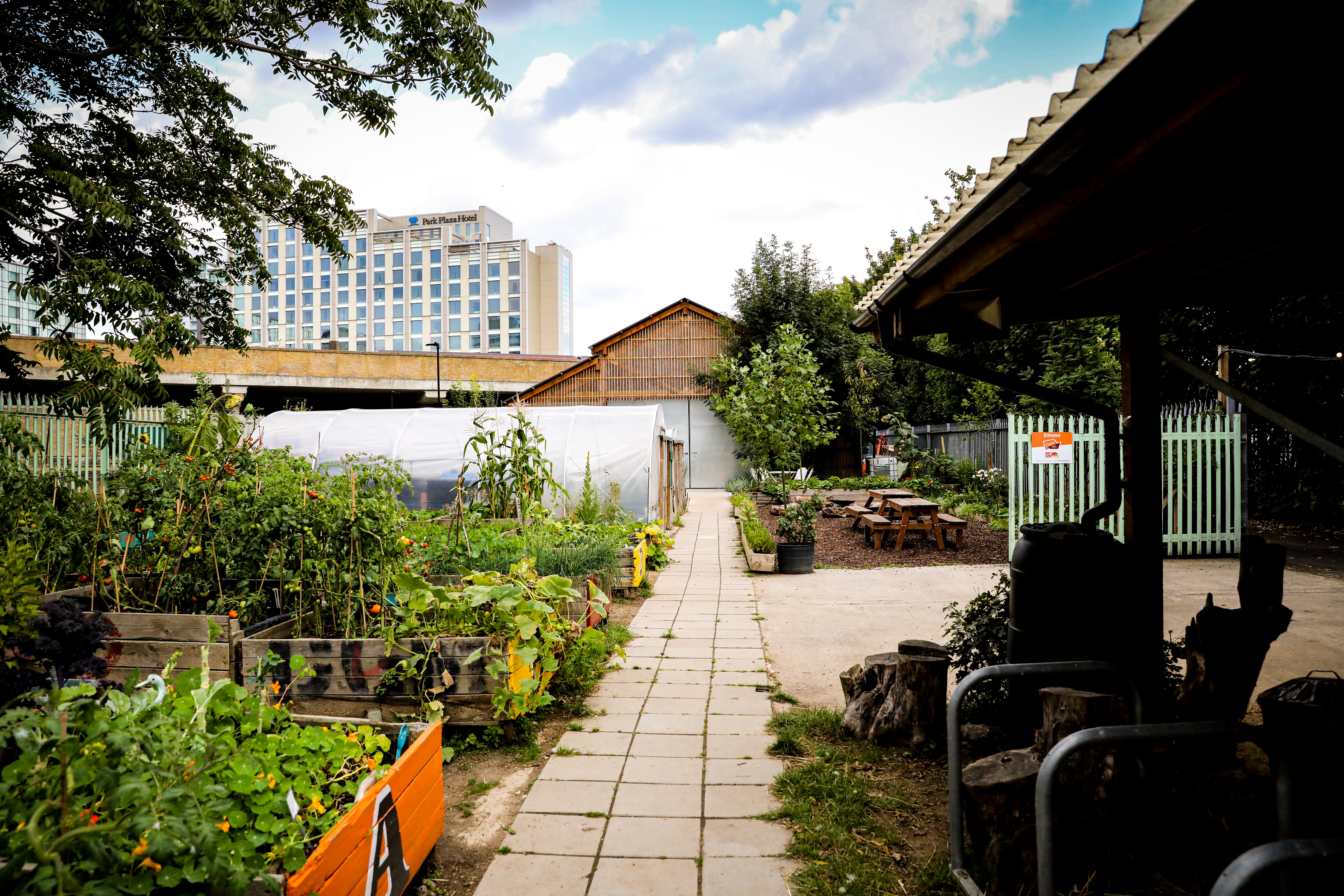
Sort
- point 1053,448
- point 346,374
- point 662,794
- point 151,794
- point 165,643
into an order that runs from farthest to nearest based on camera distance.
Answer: point 346,374, point 1053,448, point 165,643, point 662,794, point 151,794

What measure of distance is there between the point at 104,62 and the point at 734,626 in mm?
9069

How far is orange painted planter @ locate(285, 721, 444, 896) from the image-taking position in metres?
1.84

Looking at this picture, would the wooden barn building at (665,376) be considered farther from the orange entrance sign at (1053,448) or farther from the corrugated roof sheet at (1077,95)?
the corrugated roof sheet at (1077,95)

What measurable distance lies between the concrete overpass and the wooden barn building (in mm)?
2768

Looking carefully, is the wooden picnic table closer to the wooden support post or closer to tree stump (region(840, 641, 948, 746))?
tree stump (region(840, 641, 948, 746))

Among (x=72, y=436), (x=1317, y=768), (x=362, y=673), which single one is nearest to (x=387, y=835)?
(x=362, y=673)

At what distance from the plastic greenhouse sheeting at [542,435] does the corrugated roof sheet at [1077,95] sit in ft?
28.8

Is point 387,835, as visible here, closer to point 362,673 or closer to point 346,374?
point 362,673

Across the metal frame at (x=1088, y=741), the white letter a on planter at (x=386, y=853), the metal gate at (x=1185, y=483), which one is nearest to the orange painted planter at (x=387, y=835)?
the white letter a on planter at (x=386, y=853)

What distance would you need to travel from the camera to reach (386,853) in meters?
2.21

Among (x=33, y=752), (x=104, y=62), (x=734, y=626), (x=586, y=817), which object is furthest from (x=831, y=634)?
(x=104, y=62)

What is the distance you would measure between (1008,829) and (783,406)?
43.3 feet

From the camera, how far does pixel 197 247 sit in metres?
9.34

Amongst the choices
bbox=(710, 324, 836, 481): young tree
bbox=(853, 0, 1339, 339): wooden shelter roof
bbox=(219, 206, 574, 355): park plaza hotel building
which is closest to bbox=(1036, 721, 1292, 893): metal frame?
bbox=(853, 0, 1339, 339): wooden shelter roof
